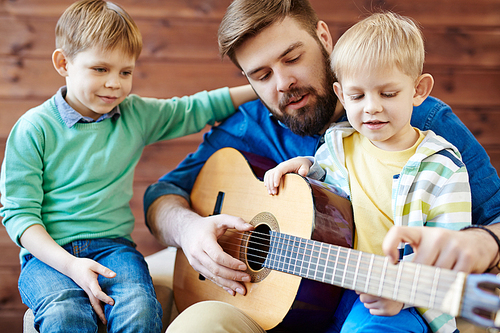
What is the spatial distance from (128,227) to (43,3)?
1355mm

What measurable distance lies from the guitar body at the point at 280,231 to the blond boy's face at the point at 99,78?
0.47m

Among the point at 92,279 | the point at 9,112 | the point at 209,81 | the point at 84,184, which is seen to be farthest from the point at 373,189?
the point at 9,112

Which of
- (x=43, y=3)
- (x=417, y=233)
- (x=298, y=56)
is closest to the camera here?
(x=417, y=233)

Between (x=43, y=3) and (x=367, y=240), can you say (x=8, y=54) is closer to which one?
(x=43, y=3)

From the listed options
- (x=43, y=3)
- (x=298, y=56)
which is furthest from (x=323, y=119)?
(x=43, y=3)

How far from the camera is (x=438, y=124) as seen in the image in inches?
47.3

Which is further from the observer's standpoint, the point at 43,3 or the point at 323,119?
the point at 43,3

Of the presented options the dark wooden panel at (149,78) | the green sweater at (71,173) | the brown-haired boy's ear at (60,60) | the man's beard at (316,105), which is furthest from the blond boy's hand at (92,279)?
the dark wooden panel at (149,78)

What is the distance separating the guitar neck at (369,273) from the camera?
2.18ft

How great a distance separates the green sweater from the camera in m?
1.22

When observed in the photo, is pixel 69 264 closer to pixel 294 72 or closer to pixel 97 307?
pixel 97 307

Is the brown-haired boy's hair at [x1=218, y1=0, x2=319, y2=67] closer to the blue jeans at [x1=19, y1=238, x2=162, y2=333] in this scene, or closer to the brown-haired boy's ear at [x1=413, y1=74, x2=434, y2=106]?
the brown-haired boy's ear at [x1=413, y1=74, x2=434, y2=106]

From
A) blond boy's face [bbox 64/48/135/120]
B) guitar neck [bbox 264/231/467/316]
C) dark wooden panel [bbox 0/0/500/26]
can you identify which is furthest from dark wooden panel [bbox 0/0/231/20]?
guitar neck [bbox 264/231/467/316]

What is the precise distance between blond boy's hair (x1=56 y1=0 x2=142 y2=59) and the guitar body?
0.55 meters
